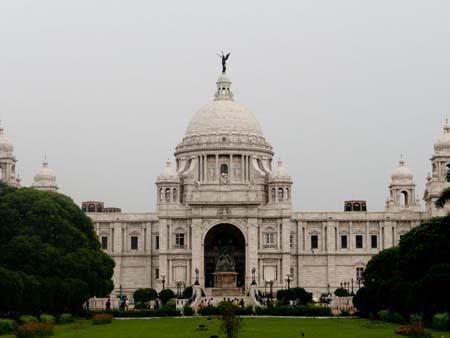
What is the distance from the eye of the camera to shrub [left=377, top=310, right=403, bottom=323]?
215 ft

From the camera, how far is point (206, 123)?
129 metres

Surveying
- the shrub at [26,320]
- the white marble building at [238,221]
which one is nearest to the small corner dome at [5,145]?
the white marble building at [238,221]

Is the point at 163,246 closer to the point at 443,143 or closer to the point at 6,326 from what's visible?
the point at 443,143

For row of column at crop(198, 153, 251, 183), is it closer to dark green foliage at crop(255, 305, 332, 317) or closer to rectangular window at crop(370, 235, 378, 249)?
rectangular window at crop(370, 235, 378, 249)

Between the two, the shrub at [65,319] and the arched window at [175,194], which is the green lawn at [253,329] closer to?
the shrub at [65,319]

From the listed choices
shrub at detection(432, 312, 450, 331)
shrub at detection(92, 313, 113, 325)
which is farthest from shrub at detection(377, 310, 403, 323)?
shrub at detection(92, 313, 113, 325)

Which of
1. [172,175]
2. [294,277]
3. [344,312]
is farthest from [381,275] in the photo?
[172,175]

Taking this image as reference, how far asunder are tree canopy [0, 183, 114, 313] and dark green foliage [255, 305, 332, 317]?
12822mm

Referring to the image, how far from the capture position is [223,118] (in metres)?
129

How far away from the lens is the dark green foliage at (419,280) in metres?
62.0

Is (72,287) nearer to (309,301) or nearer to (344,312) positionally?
(344,312)

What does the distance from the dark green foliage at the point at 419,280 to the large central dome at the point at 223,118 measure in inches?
1932

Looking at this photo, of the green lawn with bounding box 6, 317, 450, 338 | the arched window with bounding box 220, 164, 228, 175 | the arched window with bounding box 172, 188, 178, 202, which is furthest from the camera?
the arched window with bounding box 220, 164, 228, 175

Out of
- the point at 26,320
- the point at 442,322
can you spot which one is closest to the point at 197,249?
the point at 26,320
